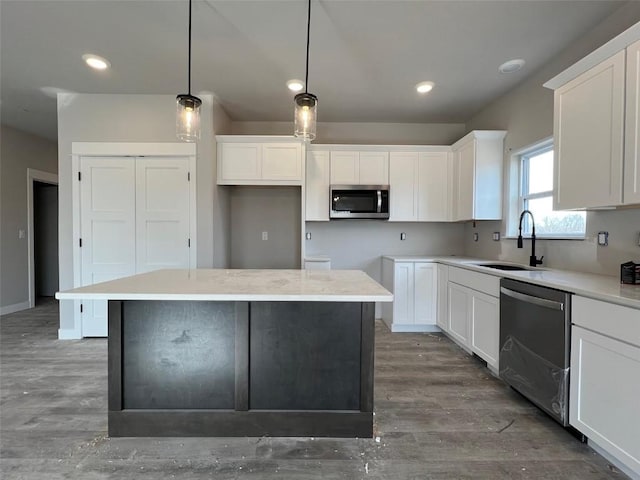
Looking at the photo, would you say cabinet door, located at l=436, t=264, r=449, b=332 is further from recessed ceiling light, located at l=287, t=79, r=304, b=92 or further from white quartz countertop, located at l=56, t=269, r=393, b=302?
recessed ceiling light, located at l=287, t=79, r=304, b=92

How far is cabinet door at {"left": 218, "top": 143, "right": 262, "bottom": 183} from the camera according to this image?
366cm

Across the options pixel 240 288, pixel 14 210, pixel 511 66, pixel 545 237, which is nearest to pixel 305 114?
pixel 240 288

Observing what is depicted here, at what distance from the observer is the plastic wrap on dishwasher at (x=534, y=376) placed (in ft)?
5.79

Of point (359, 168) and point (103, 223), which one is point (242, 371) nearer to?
point (103, 223)

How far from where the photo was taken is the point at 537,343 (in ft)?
6.34

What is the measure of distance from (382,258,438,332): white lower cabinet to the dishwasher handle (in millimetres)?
1321

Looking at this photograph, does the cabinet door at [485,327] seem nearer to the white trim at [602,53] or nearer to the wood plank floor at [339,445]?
the wood plank floor at [339,445]

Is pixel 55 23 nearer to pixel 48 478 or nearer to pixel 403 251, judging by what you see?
pixel 48 478

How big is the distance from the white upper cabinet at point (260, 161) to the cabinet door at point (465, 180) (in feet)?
6.29

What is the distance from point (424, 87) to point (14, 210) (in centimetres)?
585

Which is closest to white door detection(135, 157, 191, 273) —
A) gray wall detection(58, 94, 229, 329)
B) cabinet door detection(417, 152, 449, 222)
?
gray wall detection(58, 94, 229, 329)

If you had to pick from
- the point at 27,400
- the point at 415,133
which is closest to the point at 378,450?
the point at 27,400

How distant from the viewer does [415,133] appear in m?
4.30

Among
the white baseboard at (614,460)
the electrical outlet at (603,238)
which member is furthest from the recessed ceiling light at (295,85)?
the white baseboard at (614,460)
